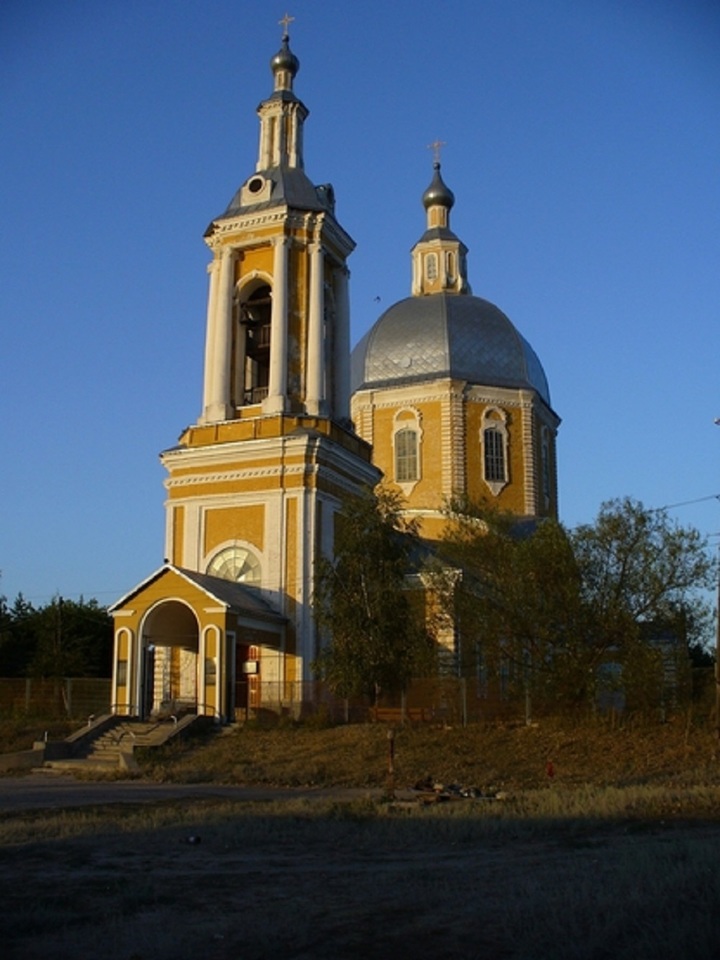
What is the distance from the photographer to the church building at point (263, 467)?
85.0 feet

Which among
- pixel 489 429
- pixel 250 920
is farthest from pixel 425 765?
pixel 489 429

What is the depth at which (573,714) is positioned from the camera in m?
22.8

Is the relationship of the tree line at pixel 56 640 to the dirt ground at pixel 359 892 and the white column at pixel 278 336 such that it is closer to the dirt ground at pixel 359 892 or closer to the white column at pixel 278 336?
the white column at pixel 278 336

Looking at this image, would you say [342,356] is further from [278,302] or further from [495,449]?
[495,449]

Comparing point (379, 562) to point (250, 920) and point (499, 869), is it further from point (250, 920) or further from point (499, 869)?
point (250, 920)

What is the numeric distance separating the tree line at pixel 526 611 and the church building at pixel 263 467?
227cm

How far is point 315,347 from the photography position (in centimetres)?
2941

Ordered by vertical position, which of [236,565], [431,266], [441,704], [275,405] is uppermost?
[431,266]

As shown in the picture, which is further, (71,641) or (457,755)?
(71,641)

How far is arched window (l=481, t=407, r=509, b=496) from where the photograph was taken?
38.8m

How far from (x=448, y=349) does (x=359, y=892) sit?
109ft

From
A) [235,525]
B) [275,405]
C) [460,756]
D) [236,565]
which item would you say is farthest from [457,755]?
[275,405]

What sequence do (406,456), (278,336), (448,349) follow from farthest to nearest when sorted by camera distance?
(448,349)
(406,456)
(278,336)

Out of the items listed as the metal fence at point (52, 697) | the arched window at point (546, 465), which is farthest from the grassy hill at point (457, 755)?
the arched window at point (546, 465)
